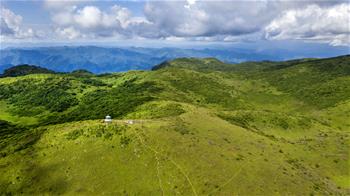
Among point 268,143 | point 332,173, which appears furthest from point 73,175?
point 332,173

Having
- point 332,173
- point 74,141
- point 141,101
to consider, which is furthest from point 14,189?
point 141,101

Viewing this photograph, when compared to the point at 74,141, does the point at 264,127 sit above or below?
below

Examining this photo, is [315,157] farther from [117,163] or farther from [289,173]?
[117,163]

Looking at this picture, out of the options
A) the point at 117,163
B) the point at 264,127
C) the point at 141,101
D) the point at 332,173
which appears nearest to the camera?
the point at 117,163

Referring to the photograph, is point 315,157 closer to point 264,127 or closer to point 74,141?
point 264,127

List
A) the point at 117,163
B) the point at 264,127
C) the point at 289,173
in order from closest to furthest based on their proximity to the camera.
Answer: the point at 117,163
the point at 289,173
the point at 264,127

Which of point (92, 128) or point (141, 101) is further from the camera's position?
point (141, 101)

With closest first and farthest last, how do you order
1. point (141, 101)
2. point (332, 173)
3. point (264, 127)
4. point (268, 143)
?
point (332, 173) → point (268, 143) → point (264, 127) → point (141, 101)

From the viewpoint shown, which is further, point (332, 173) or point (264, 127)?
point (264, 127)

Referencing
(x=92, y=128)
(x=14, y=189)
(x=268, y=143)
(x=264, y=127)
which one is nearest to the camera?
(x=14, y=189)
